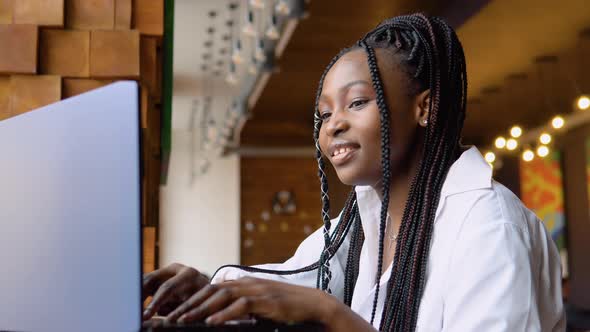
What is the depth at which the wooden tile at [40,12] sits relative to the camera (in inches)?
65.1

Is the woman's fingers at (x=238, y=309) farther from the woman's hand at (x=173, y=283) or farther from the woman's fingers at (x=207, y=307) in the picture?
the woman's hand at (x=173, y=283)

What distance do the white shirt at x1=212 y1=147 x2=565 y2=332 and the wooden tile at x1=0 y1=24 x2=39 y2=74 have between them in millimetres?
713

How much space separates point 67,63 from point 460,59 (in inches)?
34.9

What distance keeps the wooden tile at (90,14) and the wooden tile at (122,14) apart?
0.04 feet

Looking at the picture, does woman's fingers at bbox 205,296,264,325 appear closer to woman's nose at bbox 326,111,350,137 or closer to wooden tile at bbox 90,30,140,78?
woman's nose at bbox 326,111,350,137

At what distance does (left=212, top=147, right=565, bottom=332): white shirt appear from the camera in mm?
960

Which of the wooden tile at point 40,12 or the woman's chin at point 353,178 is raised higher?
the wooden tile at point 40,12

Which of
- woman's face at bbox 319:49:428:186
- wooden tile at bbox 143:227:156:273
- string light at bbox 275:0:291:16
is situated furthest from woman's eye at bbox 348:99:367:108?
string light at bbox 275:0:291:16

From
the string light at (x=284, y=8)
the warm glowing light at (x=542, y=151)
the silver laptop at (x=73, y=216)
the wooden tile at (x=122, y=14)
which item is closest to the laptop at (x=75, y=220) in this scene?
the silver laptop at (x=73, y=216)

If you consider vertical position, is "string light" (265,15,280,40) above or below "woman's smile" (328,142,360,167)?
above

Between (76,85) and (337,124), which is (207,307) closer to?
(337,124)

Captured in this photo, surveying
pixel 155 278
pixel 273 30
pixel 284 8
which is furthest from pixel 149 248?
pixel 273 30

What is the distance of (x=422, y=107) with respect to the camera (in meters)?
1.24

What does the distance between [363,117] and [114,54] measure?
30.1 inches
